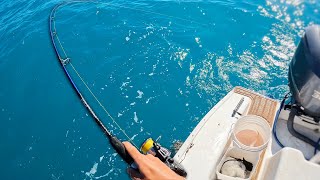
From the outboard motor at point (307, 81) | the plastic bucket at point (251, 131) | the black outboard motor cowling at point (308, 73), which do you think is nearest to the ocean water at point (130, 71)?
the plastic bucket at point (251, 131)

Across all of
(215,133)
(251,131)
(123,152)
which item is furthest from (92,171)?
(251,131)

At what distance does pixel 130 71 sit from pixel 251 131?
4891 mm

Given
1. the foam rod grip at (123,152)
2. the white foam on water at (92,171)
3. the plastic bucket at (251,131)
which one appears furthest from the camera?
the white foam on water at (92,171)

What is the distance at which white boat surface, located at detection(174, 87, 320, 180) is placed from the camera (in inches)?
108

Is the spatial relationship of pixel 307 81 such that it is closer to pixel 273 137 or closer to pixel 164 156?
pixel 273 137

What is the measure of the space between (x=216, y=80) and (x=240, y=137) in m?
3.73

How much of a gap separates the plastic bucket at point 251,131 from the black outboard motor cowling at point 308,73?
0.70 metres

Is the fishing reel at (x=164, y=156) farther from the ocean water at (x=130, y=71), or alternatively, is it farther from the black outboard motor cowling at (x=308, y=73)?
the ocean water at (x=130, y=71)

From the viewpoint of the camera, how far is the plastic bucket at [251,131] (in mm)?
3631

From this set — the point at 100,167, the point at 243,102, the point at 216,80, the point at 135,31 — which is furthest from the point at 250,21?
the point at 100,167

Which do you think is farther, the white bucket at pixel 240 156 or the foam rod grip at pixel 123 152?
the white bucket at pixel 240 156

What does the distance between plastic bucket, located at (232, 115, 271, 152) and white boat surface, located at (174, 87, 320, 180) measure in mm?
218

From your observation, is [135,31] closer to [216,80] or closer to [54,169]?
[216,80]

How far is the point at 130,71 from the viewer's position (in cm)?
801
